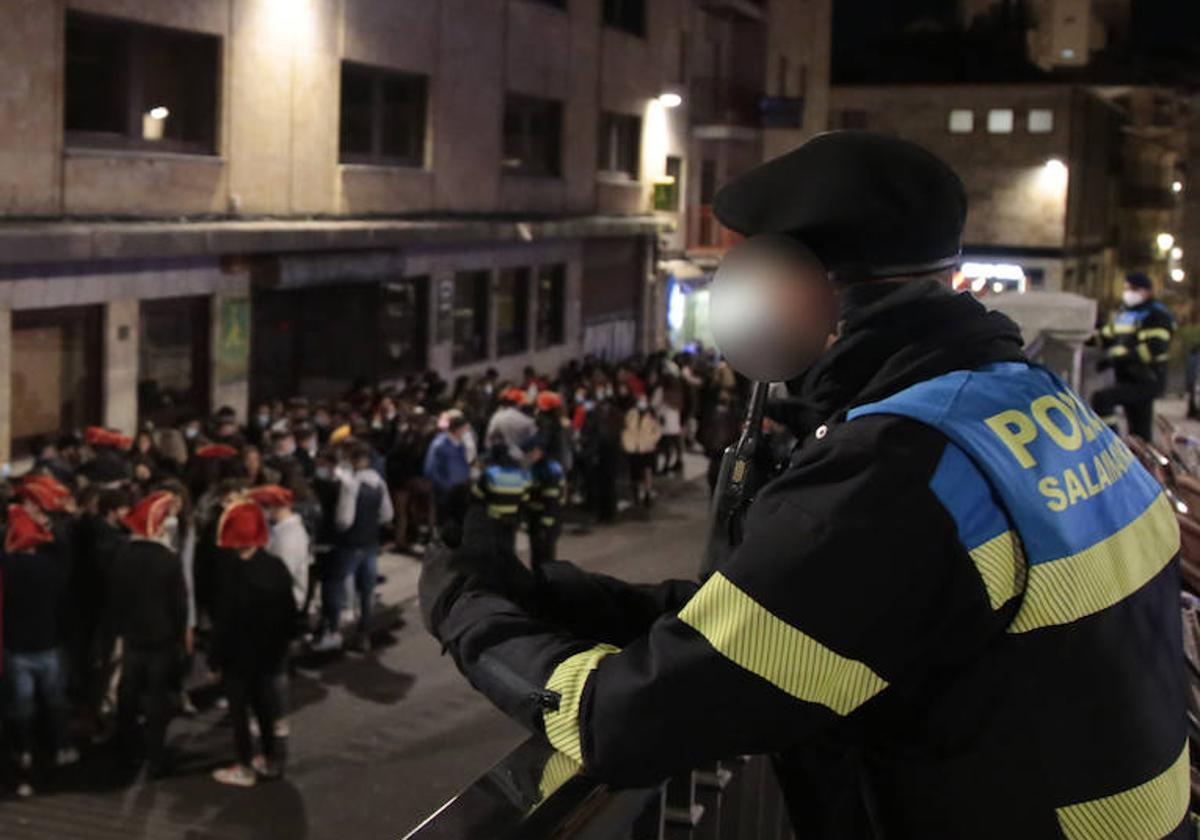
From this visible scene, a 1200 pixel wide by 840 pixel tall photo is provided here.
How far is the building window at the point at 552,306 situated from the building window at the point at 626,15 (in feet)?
17.0

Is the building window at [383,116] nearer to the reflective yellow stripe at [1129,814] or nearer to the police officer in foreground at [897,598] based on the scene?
the police officer in foreground at [897,598]

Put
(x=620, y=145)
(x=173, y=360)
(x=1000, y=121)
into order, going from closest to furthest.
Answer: (x=173, y=360) < (x=620, y=145) < (x=1000, y=121)

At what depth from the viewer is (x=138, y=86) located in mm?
17031

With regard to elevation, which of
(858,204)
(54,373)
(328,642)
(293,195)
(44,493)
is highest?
(293,195)

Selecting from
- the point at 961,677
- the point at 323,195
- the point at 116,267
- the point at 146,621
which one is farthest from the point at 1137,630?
the point at 323,195

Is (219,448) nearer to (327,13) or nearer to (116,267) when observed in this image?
(116,267)

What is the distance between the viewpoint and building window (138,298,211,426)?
17062 mm

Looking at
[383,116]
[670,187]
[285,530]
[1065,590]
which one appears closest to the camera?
[1065,590]

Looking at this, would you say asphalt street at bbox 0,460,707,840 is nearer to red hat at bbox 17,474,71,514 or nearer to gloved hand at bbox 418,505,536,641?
red hat at bbox 17,474,71,514

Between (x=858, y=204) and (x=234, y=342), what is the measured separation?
17175mm

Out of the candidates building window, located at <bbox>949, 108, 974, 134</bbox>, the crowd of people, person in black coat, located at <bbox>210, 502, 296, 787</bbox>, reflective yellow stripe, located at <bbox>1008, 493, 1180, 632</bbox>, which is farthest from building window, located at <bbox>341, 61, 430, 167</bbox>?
building window, located at <bbox>949, 108, 974, 134</bbox>

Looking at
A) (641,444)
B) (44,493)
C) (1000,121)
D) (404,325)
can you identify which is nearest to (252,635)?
(44,493)

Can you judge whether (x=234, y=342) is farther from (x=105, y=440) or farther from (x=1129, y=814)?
(x=1129, y=814)

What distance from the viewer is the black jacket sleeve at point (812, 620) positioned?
1722mm
